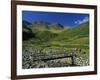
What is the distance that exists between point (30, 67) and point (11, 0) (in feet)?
2.15

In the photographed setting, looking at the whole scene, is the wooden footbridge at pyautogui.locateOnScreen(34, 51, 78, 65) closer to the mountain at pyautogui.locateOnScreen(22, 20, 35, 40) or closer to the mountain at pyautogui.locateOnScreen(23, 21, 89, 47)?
the mountain at pyautogui.locateOnScreen(23, 21, 89, 47)

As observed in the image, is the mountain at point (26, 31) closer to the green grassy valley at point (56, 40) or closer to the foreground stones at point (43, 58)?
the green grassy valley at point (56, 40)

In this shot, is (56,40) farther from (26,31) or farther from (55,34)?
(26,31)

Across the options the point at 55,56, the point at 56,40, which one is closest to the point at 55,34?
the point at 56,40

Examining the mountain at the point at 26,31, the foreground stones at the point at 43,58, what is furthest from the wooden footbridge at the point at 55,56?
the mountain at the point at 26,31

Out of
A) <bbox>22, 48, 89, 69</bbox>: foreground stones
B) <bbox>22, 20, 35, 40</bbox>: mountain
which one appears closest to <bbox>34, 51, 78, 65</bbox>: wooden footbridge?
<bbox>22, 48, 89, 69</bbox>: foreground stones

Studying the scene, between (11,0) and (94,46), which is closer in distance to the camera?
(11,0)

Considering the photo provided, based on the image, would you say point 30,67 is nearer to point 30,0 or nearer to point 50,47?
point 50,47

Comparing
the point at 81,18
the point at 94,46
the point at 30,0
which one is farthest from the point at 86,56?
the point at 30,0

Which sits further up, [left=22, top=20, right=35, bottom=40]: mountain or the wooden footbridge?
[left=22, top=20, right=35, bottom=40]: mountain

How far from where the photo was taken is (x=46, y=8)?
80.7 inches

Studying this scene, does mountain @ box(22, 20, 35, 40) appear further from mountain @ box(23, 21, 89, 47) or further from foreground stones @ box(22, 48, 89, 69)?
foreground stones @ box(22, 48, 89, 69)

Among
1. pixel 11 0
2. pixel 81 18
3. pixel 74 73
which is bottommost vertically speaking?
pixel 74 73

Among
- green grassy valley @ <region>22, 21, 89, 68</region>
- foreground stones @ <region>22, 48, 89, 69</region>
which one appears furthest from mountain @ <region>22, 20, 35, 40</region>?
foreground stones @ <region>22, 48, 89, 69</region>
